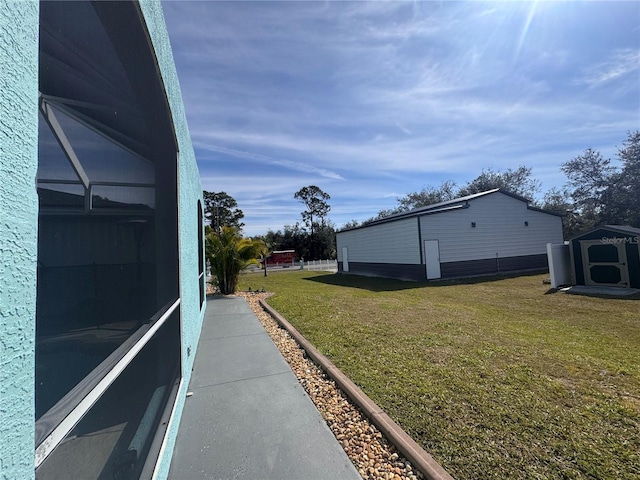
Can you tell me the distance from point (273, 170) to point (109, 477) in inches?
806

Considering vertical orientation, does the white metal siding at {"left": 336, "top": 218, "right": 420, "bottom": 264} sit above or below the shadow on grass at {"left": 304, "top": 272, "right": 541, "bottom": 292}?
above

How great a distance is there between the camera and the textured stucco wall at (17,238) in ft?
1.92

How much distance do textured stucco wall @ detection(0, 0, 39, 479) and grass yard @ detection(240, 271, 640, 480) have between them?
2.53m

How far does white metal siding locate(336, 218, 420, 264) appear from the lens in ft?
49.5

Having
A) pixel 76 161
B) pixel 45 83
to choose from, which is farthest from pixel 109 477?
pixel 45 83

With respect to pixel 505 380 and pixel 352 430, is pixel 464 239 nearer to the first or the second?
pixel 505 380

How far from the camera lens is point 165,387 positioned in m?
2.92

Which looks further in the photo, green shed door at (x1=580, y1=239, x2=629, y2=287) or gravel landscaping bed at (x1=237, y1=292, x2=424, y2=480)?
green shed door at (x1=580, y1=239, x2=629, y2=287)

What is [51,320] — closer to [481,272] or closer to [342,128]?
[342,128]

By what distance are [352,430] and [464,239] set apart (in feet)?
50.9

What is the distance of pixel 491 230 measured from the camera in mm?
16625

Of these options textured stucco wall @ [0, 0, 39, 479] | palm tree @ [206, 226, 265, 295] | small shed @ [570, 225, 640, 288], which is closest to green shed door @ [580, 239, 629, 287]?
small shed @ [570, 225, 640, 288]

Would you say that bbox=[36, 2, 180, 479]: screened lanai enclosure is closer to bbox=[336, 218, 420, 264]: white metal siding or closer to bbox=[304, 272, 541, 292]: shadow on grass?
bbox=[304, 272, 541, 292]: shadow on grass

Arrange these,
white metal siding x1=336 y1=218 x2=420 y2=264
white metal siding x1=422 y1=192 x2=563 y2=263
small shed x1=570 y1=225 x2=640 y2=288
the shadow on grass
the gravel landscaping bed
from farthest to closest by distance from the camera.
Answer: white metal siding x1=422 y1=192 x2=563 y2=263 < white metal siding x1=336 y1=218 x2=420 y2=264 < the shadow on grass < small shed x1=570 y1=225 x2=640 y2=288 < the gravel landscaping bed
